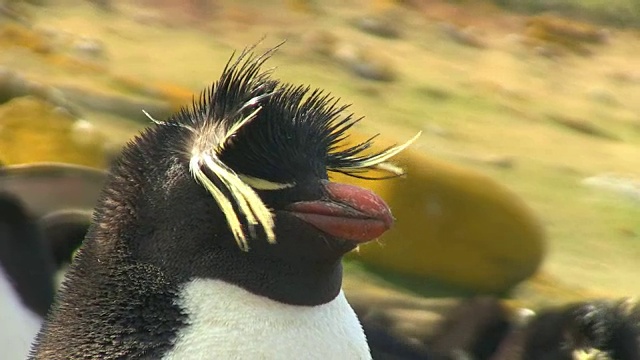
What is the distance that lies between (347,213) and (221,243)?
0.14 meters

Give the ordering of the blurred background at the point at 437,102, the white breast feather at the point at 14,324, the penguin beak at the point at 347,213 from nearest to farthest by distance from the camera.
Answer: the penguin beak at the point at 347,213
the white breast feather at the point at 14,324
the blurred background at the point at 437,102

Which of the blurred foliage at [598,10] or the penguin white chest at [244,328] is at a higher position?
the blurred foliage at [598,10]

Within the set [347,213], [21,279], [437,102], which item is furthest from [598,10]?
[347,213]

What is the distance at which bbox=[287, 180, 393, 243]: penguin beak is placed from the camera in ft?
2.83

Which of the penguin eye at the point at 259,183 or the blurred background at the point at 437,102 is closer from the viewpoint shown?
the penguin eye at the point at 259,183

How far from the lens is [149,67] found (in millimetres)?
2609

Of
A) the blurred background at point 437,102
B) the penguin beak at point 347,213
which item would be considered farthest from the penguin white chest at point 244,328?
the blurred background at point 437,102

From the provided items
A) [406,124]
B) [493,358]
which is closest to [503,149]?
[406,124]

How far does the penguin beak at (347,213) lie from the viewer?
86cm

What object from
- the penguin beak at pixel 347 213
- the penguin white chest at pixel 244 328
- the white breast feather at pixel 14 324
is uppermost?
the penguin beak at pixel 347 213

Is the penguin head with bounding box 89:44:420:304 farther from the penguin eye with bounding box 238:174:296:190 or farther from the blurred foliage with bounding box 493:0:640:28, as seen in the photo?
the blurred foliage with bounding box 493:0:640:28

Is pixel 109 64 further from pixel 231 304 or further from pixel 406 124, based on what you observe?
pixel 231 304

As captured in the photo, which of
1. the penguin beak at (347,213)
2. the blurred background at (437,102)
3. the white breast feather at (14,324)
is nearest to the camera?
the penguin beak at (347,213)

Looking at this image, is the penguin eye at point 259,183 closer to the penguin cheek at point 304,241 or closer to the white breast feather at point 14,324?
the penguin cheek at point 304,241
